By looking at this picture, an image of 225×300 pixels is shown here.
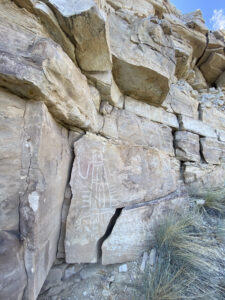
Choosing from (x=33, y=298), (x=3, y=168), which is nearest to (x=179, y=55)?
(x=3, y=168)

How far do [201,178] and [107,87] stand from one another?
7.39ft

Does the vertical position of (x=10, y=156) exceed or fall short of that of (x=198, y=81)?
it falls short

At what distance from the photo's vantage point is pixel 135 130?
2.02m

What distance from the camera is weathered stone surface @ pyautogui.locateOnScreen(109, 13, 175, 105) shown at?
170cm

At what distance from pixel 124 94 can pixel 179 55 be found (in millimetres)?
1736

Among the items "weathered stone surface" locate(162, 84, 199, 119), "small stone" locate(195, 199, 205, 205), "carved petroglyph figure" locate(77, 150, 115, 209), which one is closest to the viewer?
"carved petroglyph figure" locate(77, 150, 115, 209)

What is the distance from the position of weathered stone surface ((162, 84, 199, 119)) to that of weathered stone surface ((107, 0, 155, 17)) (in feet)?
4.61

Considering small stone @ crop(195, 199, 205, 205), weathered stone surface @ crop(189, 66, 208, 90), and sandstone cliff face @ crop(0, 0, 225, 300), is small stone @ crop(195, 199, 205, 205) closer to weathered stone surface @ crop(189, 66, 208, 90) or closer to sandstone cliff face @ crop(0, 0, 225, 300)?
sandstone cliff face @ crop(0, 0, 225, 300)

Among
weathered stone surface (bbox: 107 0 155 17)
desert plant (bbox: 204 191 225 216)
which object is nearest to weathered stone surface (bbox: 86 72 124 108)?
weathered stone surface (bbox: 107 0 155 17)

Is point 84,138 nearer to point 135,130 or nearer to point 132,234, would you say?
point 135,130

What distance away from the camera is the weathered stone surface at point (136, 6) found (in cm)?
221

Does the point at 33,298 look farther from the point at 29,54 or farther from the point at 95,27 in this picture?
the point at 95,27

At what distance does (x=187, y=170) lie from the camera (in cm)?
243

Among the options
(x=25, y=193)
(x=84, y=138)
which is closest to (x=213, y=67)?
(x=84, y=138)
